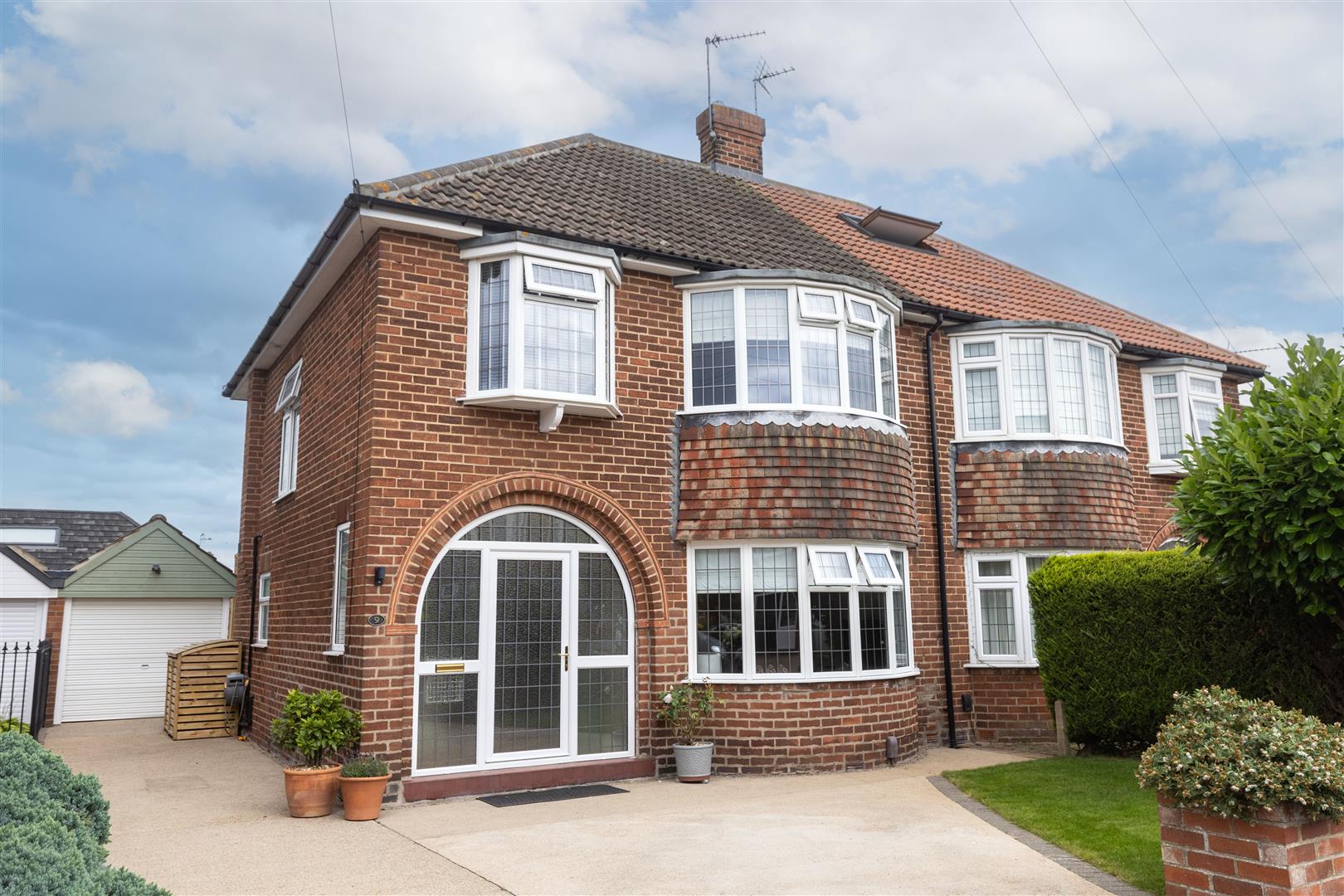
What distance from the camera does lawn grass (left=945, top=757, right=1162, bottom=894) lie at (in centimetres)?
641

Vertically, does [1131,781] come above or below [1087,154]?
below

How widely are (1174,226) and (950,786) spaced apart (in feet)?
34.0

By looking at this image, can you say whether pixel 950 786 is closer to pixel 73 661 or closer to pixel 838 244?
pixel 838 244

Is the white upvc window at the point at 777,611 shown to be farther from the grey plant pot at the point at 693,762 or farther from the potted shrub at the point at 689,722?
the grey plant pot at the point at 693,762

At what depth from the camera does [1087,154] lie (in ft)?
43.1

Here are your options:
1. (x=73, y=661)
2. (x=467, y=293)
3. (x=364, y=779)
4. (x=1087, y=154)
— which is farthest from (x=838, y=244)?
(x=73, y=661)

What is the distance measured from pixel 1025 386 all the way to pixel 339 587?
32.0 feet

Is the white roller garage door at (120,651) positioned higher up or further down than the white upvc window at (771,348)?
further down

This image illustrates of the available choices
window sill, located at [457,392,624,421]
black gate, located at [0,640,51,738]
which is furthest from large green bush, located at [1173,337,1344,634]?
black gate, located at [0,640,51,738]

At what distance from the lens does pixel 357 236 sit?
1005 cm

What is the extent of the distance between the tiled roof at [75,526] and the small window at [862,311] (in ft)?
58.7

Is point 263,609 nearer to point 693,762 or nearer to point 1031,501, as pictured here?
point 693,762

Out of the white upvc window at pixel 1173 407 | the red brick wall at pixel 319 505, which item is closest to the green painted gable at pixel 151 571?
the red brick wall at pixel 319 505

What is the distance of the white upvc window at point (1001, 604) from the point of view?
12.9m
